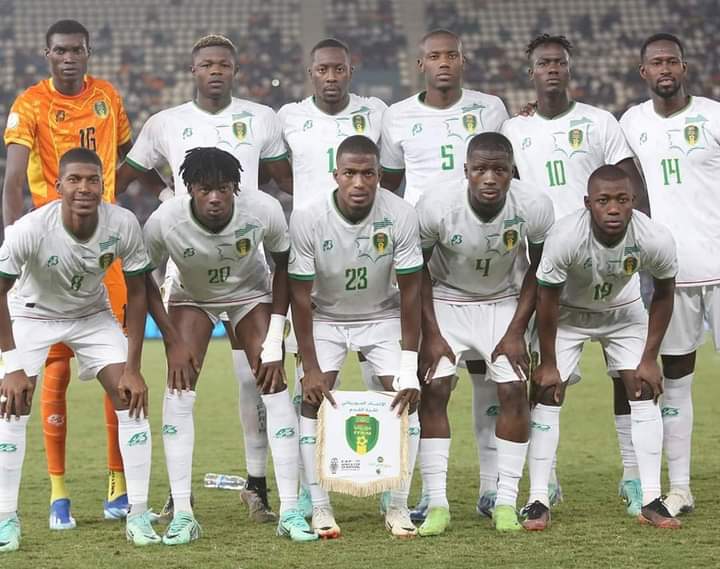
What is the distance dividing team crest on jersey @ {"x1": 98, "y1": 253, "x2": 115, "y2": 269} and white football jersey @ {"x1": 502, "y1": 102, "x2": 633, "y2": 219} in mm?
2155

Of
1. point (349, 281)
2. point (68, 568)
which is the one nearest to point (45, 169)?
point (349, 281)

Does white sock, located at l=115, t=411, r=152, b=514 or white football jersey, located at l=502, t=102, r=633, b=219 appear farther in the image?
white football jersey, located at l=502, t=102, r=633, b=219

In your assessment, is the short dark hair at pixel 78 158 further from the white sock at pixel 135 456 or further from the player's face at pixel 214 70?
the white sock at pixel 135 456

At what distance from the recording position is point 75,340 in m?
5.60

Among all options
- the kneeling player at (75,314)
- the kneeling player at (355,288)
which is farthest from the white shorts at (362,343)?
the kneeling player at (75,314)

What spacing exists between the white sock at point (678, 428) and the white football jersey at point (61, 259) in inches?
107

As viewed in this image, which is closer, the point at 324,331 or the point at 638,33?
the point at 324,331

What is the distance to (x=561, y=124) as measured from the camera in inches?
242

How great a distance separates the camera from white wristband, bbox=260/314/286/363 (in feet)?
18.2

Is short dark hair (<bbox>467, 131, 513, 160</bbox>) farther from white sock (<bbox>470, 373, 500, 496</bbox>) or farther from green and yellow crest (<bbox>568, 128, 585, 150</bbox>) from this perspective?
white sock (<bbox>470, 373, 500, 496</bbox>)

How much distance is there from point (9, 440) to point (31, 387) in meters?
0.25

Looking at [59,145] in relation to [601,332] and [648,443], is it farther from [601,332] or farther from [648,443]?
[648,443]

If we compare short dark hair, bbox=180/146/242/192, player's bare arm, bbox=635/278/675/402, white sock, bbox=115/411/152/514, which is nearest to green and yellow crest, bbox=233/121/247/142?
short dark hair, bbox=180/146/242/192

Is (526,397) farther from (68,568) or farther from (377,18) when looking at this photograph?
(377,18)
